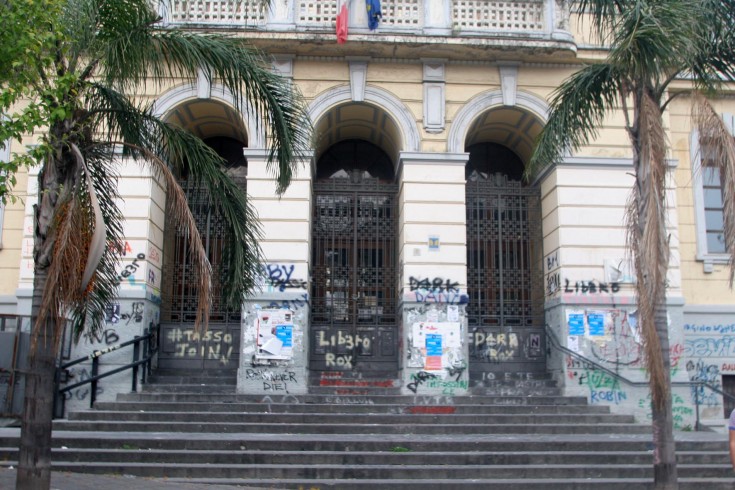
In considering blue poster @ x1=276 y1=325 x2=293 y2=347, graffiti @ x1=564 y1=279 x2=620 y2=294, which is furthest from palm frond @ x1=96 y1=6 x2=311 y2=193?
graffiti @ x1=564 y1=279 x2=620 y2=294

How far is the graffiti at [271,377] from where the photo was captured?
14094 millimetres

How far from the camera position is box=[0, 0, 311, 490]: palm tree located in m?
7.61

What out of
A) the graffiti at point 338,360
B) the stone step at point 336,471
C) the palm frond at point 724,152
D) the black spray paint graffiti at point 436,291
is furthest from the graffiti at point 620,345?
the palm frond at point 724,152

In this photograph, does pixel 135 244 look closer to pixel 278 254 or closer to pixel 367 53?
pixel 278 254

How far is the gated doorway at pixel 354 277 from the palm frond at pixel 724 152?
8.43m

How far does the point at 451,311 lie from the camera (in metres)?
14.6

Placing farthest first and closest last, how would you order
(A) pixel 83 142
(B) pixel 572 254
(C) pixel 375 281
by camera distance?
(C) pixel 375 281 < (B) pixel 572 254 < (A) pixel 83 142

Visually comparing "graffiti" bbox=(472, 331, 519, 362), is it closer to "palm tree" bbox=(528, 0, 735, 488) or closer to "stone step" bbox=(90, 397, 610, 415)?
"stone step" bbox=(90, 397, 610, 415)

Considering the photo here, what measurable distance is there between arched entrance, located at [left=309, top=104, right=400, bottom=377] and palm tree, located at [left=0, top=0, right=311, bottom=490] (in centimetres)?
633

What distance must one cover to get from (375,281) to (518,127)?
4.88 meters

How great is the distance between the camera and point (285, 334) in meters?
14.3

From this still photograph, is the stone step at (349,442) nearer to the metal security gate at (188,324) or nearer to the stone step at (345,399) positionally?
the stone step at (345,399)

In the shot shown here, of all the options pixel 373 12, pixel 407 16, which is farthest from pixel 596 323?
pixel 373 12

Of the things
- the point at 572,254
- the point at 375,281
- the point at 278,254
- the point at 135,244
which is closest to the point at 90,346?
the point at 135,244
